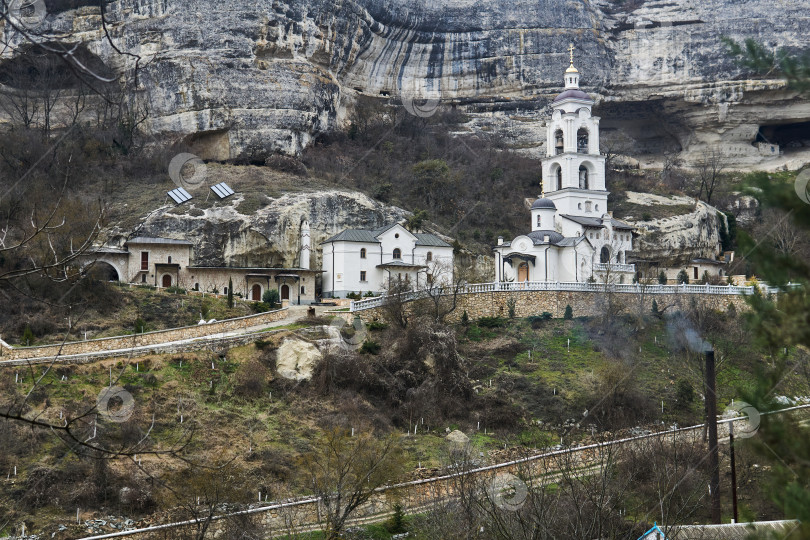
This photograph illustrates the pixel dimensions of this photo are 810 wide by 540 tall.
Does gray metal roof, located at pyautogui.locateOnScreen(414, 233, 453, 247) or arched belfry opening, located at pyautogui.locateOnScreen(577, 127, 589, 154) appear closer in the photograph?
gray metal roof, located at pyautogui.locateOnScreen(414, 233, 453, 247)

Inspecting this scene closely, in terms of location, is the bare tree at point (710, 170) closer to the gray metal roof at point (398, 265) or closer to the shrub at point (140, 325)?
the gray metal roof at point (398, 265)

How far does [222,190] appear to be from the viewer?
50719mm

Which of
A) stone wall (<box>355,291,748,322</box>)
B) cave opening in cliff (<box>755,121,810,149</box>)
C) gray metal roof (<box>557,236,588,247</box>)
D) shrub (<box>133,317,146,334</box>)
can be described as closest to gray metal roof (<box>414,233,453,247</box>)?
gray metal roof (<box>557,236,588,247</box>)

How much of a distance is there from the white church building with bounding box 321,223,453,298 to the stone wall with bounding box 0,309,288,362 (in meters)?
7.54

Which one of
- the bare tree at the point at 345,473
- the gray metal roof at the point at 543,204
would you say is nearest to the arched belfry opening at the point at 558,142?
the gray metal roof at the point at 543,204

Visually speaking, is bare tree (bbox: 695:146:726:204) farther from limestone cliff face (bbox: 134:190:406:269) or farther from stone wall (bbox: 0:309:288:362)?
stone wall (bbox: 0:309:288:362)

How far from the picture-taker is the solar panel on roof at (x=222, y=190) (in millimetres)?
50281

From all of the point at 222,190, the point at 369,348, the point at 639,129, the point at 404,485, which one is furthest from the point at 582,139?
the point at 404,485

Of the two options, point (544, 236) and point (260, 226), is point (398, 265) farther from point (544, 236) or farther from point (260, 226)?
point (544, 236)

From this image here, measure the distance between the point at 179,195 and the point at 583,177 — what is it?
22.3 m

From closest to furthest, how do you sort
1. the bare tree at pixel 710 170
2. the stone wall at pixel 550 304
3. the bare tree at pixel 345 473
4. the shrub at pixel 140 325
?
the bare tree at pixel 345 473 → the shrub at pixel 140 325 → the stone wall at pixel 550 304 → the bare tree at pixel 710 170

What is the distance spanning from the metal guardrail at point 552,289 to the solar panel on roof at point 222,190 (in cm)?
1235

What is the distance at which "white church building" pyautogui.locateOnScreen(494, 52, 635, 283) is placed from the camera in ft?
155

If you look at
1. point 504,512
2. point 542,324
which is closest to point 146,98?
point 542,324
